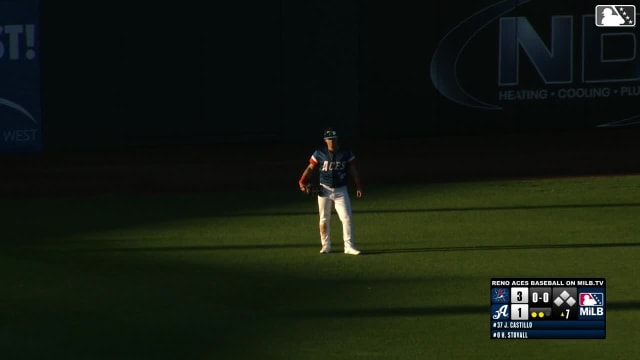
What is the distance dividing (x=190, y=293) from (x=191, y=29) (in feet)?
45.8

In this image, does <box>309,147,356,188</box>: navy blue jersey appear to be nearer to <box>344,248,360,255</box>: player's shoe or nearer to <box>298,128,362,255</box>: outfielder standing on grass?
<box>298,128,362,255</box>: outfielder standing on grass

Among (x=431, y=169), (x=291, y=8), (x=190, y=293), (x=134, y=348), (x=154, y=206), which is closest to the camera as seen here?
(x=134, y=348)

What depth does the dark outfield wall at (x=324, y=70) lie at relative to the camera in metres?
32.3

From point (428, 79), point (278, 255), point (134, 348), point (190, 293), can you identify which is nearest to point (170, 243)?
point (278, 255)

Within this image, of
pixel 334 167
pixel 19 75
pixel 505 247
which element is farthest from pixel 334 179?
pixel 19 75

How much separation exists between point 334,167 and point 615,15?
52.3 feet

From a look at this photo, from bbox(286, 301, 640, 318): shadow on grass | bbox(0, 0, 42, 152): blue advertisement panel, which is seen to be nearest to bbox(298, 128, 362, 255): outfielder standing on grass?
bbox(286, 301, 640, 318): shadow on grass

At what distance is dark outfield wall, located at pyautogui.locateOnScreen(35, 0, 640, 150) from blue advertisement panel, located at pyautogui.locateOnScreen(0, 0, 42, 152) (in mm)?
233

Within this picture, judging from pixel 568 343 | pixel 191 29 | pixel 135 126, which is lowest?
pixel 568 343

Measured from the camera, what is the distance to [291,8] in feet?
111

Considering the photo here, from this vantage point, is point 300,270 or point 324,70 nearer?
point 300,270

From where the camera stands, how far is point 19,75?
32.0m

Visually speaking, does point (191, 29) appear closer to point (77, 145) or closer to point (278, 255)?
point (77, 145)
